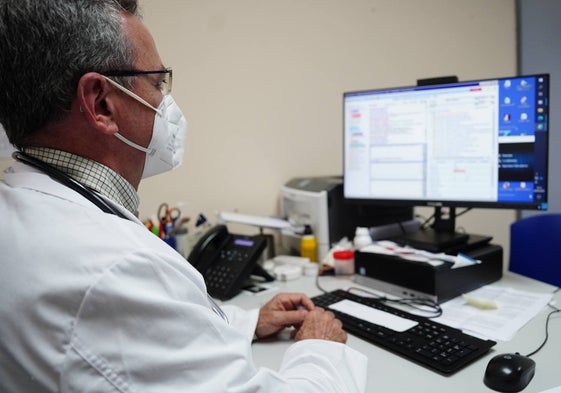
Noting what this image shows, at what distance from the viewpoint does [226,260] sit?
135 centimetres

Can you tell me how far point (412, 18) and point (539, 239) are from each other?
50.6 inches

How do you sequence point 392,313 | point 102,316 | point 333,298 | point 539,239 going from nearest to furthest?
point 102,316 < point 392,313 < point 333,298 < point 539,239

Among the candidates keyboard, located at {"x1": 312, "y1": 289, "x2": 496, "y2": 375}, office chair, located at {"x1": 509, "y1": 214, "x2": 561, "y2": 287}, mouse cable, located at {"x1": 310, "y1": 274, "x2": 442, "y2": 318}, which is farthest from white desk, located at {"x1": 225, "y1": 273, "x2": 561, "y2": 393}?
office chair, located at {"x1": 509, "y1": 214, "x2": 561, "y2": 287}

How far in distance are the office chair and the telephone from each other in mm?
932

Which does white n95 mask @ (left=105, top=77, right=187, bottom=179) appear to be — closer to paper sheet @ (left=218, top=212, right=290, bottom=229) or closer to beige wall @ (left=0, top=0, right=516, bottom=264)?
paper sheet @ (left=218, top=212, right=290, bottom=229)

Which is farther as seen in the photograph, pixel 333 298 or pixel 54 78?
pixel 333 298

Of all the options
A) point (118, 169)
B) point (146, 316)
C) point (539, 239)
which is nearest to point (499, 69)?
point (539, 239)

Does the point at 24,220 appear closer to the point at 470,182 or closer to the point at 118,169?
the point at 118,169

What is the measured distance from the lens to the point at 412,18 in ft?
7.16

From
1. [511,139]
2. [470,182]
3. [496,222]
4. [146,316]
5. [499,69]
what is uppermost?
[499,69]

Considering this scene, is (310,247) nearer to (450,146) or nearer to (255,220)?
(255,220)

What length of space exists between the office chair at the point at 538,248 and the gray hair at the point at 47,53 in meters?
1.50

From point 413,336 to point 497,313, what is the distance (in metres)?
0.29

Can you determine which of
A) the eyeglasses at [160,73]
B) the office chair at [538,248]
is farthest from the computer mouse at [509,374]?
the office chair at [538,248]
